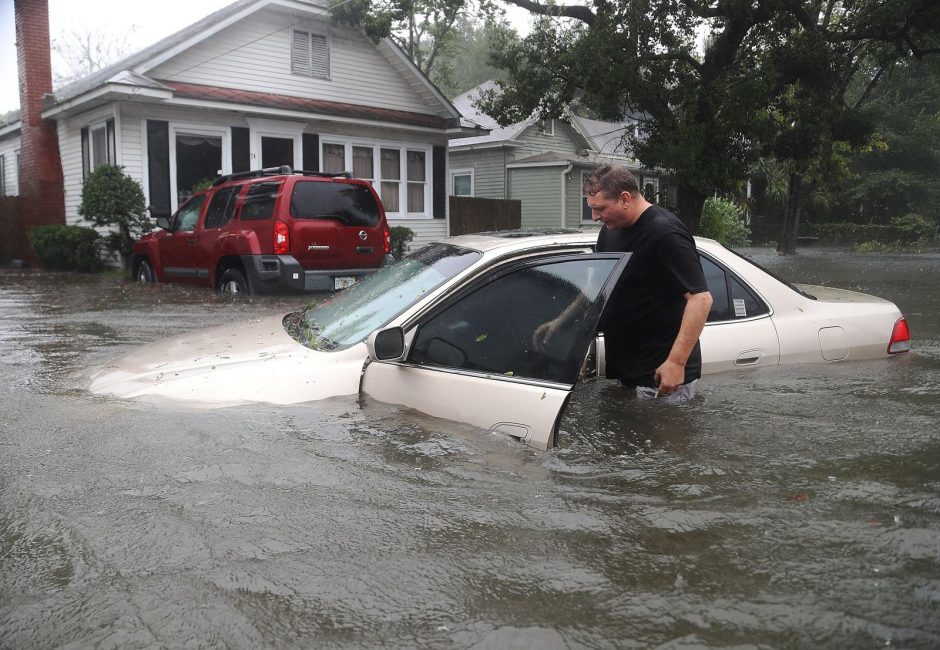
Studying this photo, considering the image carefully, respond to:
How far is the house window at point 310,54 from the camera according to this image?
20.1 meters

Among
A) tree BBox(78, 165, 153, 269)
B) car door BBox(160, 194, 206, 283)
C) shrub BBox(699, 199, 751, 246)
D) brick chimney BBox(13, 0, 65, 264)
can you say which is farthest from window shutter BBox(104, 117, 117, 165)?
shrub BBox(699, 199, 751, 246)

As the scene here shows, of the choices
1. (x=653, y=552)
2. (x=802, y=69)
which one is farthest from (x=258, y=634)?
(x=802, y=69)

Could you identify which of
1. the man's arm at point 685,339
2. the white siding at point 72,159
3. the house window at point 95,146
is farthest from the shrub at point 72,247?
the man's arm at point 685,339

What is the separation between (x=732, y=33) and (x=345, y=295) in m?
14.5

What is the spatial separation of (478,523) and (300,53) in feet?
61.9

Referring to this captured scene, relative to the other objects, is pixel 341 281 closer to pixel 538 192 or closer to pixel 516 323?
pixel 516 323

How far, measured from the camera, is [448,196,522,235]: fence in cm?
2464

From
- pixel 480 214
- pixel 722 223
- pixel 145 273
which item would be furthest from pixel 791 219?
pixel 145 273

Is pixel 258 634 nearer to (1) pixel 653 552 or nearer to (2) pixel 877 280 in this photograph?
(1) pixel 653 552

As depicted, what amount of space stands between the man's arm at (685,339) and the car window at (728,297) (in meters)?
1.03

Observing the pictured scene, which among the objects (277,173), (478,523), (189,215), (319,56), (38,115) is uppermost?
(319,56)

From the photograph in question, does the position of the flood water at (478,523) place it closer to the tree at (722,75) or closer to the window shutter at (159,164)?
the tree at (722,75)

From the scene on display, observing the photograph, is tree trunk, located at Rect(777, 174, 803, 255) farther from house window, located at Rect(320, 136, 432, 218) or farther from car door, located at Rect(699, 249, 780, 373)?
car door, located at Rect(699, 249, 780, 373)

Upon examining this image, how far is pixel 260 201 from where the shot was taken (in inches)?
469
